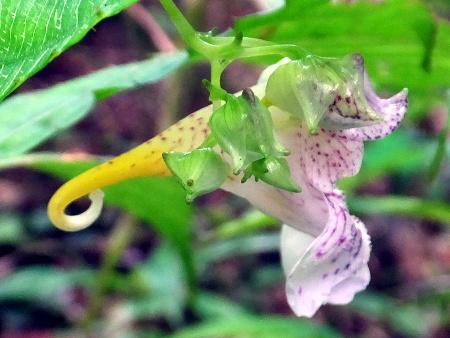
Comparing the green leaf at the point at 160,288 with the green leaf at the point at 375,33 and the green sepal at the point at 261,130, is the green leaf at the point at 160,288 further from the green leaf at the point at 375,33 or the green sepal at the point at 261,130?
the green sepal at the point at 261,130

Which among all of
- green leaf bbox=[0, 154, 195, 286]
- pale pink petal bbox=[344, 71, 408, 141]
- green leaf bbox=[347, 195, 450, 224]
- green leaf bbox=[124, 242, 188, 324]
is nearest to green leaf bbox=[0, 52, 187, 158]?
green leaf bbox=[0, 154, 195, 286]

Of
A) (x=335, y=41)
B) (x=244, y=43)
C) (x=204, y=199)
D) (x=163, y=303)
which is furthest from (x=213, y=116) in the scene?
(x=204, y=199)

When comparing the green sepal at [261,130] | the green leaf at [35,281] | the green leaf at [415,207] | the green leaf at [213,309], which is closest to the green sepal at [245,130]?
the green sepal at [261,130]

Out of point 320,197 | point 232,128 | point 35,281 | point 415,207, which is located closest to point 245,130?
point 232,128

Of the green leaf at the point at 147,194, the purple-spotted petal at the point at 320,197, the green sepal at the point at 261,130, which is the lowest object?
the green leaf at the point at 147,194

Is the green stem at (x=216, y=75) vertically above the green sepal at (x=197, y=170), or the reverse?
the green stem at (x=216, y=75)

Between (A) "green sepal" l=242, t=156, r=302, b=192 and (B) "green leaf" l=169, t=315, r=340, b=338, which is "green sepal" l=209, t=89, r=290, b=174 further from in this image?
(B) "green leaf" l=169, t=315, r=340, b=338
